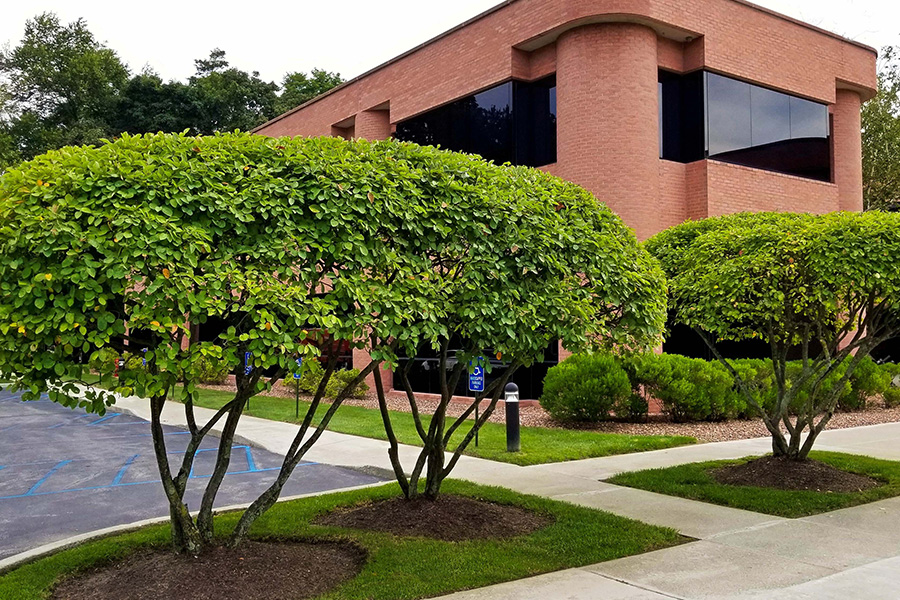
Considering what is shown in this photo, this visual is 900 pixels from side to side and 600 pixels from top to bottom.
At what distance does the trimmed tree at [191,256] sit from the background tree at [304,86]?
50936 millimetres

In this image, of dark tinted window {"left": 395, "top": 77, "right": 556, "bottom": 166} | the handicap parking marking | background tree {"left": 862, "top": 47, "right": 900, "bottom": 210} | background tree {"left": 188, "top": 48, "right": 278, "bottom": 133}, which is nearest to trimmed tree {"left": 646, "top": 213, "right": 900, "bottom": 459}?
the handicap parking marking

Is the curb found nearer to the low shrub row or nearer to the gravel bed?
the low shrub row

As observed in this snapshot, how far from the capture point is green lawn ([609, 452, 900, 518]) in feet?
26.3

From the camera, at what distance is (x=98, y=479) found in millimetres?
10508

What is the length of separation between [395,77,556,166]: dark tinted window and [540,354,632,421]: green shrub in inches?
221

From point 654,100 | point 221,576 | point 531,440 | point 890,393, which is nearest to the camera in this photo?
point 221,576

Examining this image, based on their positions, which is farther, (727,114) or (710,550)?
(727,114)

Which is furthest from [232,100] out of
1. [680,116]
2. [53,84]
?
[680,116]

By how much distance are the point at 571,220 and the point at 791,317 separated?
4196 millimetres

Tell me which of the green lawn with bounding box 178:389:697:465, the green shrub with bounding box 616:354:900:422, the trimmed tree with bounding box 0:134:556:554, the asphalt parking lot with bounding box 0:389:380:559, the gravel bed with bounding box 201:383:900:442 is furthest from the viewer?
the green shrub with bounding box 616:354:900:422

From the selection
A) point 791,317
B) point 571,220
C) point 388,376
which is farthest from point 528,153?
point 571,220

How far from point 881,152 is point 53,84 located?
52.6 metres

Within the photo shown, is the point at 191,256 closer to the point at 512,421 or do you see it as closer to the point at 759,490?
the point at 759,490

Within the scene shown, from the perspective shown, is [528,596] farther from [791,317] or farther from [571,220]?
[791,317]
